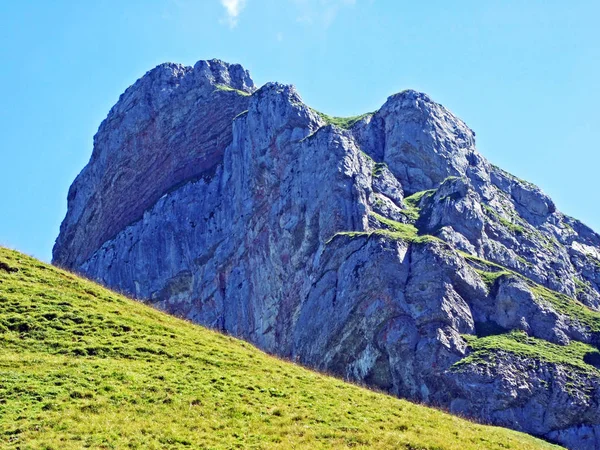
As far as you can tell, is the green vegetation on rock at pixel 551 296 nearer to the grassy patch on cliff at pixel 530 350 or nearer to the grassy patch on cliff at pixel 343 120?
the grassy patch on cliff at pixel 530 350

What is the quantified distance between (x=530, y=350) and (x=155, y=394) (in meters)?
49.8

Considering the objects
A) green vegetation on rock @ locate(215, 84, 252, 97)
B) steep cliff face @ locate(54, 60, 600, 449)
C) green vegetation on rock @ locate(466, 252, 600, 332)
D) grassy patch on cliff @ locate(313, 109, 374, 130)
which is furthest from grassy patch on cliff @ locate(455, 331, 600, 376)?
green vegetation on rock @ locate(215, 84, 252, 97)

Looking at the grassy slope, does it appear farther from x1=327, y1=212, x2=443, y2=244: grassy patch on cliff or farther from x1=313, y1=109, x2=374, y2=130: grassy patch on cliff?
x1=313, y1=109, x2=374, y2=130: grassy patch on cliff

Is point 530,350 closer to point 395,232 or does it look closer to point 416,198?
point 395,232

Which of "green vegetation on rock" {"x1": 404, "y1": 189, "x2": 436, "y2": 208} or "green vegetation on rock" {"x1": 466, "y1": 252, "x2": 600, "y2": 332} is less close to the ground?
"green vegetation on rock" {"x1": 404, "y1": 189, "x2": 436, "y2": 208}

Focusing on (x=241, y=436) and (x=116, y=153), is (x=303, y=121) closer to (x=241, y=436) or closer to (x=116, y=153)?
(x=116, y=153)

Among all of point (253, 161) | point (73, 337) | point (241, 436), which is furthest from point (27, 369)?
point (253, 161)

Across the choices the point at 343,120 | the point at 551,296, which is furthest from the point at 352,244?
the point at 343,120

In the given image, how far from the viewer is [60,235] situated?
155 meters

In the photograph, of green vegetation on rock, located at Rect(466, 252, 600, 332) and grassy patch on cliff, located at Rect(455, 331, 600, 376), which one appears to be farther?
green vegetation on rock, located at Rect(466, 252, 600, 332)

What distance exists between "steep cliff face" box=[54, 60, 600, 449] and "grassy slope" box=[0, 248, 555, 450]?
32.5 meters

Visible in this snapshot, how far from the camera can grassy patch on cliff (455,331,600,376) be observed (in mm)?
68750

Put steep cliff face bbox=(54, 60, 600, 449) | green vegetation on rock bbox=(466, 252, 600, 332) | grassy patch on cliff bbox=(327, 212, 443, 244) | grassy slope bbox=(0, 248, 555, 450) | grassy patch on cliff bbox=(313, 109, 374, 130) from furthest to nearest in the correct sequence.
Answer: grassy patch on cliff bbox=(313, 109, 374, 130) → grassy patch on cliff bbox=(327, 212, 443, 244) → green vegetation on rock bbox=(466, 252, 600, 332) → steep cliff face bbox=(54, 60, 600, 449) → grassy slope bbox=(0, 248, 555, 450)

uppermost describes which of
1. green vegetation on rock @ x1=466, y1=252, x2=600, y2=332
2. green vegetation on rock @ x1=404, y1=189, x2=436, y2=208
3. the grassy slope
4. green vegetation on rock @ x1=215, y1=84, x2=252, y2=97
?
green vegetation on rock @ x1=215, y1=84, x2=252, y2=97
